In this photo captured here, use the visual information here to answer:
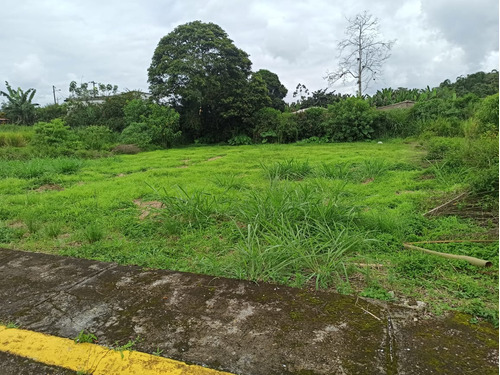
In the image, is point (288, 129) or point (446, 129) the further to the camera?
point (288, 129)

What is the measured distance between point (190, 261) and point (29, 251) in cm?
157

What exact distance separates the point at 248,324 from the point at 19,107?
106ft

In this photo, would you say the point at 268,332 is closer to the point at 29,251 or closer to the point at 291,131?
the point at 29,251

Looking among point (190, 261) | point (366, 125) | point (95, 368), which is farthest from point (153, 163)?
point (366, 125)

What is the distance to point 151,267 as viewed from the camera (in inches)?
106

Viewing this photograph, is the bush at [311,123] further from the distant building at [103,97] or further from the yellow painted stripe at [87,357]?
the yellow painted stripe at [87,357]

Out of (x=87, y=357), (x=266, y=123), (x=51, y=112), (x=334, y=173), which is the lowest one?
(x=87, y=357)

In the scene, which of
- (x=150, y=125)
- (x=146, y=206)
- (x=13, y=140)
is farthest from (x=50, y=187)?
(x=150, y=125)

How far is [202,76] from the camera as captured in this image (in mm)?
17500

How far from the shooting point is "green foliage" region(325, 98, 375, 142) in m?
17.2

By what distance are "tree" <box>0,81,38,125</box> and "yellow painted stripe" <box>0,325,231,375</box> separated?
101ft

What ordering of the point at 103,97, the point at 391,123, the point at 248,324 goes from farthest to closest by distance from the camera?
the point at 103,97
the point at 391,123
the point at 248,324

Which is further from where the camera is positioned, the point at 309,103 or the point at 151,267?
the point at 309,103

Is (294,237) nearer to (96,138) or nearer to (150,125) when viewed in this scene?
(96,138)
